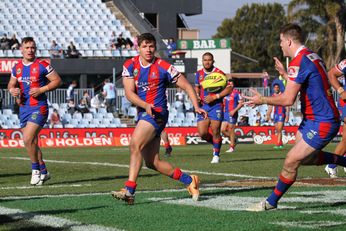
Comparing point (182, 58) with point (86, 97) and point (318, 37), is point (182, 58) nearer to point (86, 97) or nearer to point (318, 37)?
point (86, 97)

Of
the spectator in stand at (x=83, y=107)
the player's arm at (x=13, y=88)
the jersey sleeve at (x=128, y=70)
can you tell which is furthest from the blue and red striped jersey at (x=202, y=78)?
the spectator in stand at (x=83, y=107)

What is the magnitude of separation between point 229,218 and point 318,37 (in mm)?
49546

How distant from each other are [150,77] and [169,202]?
5.17 ft

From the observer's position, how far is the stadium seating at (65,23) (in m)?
43.2

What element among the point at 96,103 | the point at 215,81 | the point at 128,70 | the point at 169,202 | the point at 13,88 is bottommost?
the point at 96,103

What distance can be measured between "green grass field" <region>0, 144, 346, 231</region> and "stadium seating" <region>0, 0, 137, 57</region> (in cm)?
2688

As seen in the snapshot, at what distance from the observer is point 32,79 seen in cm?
1369

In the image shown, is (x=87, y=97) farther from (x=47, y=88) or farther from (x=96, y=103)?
(x=47, y=88)

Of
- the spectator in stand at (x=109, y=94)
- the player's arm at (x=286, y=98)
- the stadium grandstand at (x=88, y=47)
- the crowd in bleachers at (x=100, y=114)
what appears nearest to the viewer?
the player's arm at (x=286, y=98)

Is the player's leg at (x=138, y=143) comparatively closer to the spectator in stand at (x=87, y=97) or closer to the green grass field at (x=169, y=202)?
the green grass field at (x=169, y=202)

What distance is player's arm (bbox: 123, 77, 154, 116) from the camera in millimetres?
10234

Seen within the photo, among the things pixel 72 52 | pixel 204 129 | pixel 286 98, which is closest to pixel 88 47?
pixel 72 52

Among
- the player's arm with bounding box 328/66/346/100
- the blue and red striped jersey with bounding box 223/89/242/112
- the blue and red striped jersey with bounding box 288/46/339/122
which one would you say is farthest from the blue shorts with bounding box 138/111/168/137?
the blue and red striped jersey with bounding box 223/89/242/112

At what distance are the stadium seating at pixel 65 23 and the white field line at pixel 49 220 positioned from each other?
31.8 meters
